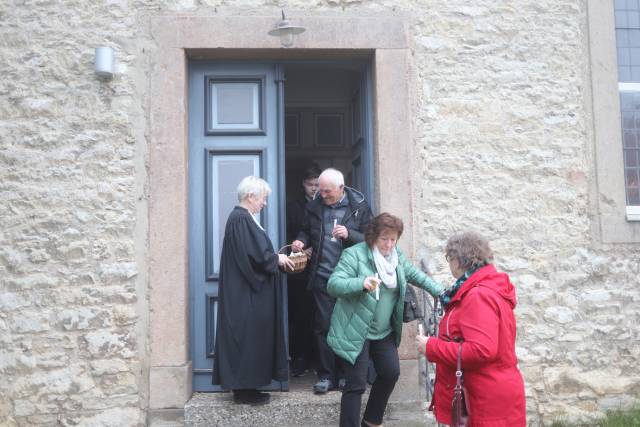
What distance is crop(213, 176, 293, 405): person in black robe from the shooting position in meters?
4.66

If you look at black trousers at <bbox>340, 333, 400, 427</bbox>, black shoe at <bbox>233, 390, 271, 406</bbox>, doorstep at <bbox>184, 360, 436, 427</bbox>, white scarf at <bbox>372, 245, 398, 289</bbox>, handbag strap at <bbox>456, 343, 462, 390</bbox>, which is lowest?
doorstep at <bbox>184, 360, 436, 427</bbox>

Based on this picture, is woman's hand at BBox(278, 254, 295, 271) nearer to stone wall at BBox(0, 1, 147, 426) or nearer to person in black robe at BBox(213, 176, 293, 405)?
person in black robe at BBox(213, 176, 293, 405)

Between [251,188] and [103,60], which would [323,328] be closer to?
[251,188]

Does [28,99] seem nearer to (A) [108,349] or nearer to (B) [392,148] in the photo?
(A) [108,349]

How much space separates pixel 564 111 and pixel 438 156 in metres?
1.10

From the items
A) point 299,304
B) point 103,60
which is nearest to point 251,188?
point 103,60

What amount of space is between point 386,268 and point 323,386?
50.5 inches

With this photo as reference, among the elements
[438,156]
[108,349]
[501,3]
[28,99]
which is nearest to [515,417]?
[438,156]

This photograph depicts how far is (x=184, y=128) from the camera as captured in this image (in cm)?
523

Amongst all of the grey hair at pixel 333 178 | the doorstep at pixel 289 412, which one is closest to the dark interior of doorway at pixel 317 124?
the grey hair at pixel 333 178

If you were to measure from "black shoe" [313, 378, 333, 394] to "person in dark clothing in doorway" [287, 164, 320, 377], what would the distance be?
0.93m

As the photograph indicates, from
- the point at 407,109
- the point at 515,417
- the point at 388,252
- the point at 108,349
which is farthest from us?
the point at 407,109

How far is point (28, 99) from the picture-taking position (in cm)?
512

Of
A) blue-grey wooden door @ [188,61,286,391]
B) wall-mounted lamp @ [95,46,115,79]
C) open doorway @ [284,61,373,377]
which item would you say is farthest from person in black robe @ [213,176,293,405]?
open doorway @ [284,61,373,377]
